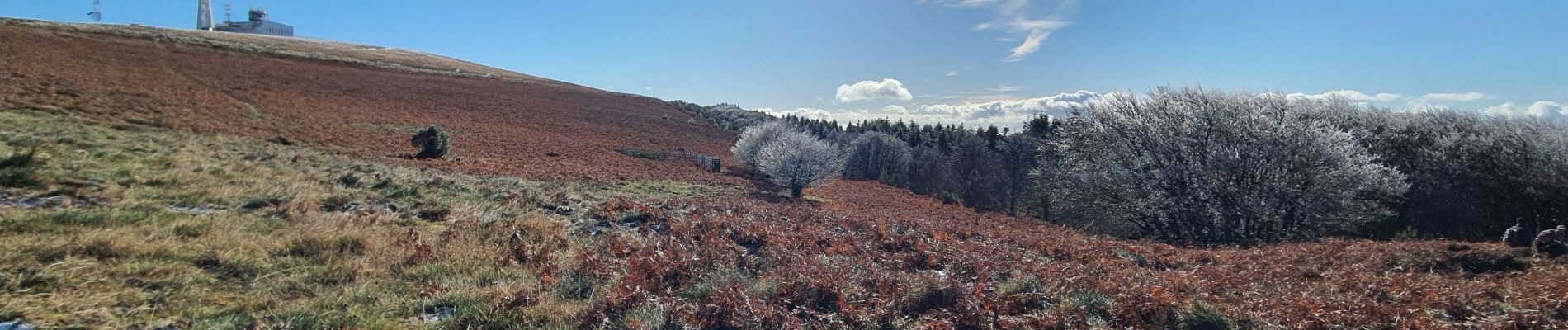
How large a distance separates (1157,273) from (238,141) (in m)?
22.8

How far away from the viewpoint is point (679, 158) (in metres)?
42.4

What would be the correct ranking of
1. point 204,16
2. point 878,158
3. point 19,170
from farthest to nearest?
point 204,16
point 878,158
point 19,170

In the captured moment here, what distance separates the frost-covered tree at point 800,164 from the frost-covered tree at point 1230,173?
13.5m

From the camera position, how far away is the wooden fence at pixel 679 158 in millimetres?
38500

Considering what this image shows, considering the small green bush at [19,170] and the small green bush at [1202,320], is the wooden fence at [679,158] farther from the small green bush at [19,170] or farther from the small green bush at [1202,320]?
the small green bush at [1202,320]

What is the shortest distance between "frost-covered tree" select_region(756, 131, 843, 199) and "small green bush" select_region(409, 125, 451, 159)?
14284 mm

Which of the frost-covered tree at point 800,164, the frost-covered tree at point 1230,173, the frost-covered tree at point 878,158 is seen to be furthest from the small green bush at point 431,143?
the frost-covered tree at point 878,158

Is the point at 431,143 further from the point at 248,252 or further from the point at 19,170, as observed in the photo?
the point at 248,252

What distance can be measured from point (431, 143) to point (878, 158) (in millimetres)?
45638

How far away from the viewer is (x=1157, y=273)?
7.80 m

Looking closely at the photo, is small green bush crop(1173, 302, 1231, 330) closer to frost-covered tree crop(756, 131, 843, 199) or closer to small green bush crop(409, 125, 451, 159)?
small green bush crop(409, 125, 451, 159)

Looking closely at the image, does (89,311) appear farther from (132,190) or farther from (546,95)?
(546,95)

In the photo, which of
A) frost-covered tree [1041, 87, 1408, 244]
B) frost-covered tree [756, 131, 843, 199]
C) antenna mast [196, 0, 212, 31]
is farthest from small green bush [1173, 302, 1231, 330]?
antenna mast [196, 0, 212, 31]

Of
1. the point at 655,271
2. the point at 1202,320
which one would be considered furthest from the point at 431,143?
the point at 1202,320
